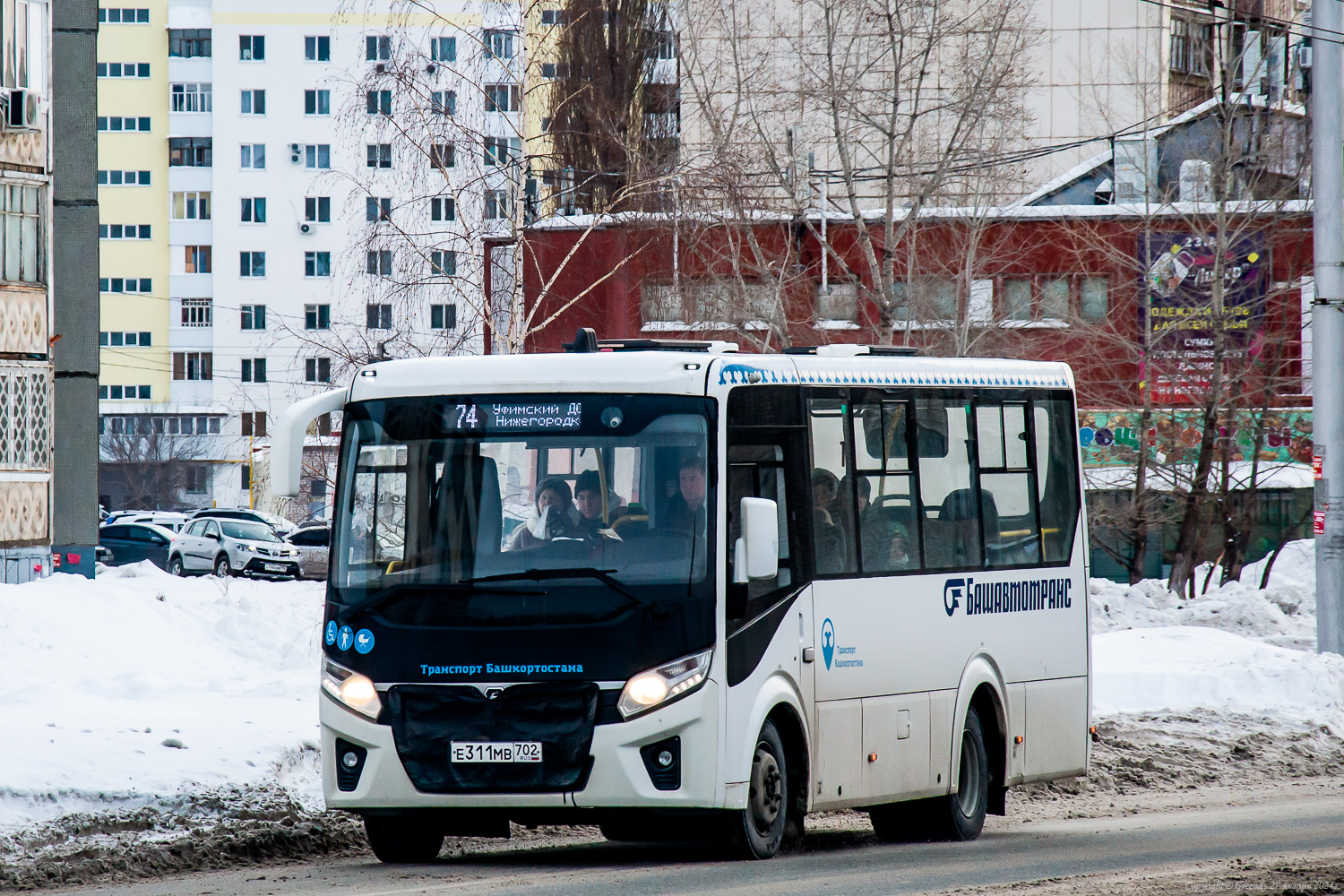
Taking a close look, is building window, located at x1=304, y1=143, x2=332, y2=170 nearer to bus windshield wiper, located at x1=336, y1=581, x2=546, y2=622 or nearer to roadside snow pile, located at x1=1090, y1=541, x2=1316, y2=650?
roadside snow pile, located at x1=1090, y1=541, x2=1316, y2=650

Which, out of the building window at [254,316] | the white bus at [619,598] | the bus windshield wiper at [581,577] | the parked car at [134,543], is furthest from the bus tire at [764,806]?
the building window at [254,316]

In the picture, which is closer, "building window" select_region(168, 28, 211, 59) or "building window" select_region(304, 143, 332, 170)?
"building window" select_region(304, 143, 332, 170)

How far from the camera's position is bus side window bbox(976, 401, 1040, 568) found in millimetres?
11844

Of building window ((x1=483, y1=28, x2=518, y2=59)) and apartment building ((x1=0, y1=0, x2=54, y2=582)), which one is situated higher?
building window ((x1=483, y1=28, x2=518, y2=59))

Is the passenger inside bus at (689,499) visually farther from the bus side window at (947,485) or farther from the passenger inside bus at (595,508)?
the bus side window at (947,485)

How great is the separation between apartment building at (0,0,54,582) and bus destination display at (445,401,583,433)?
854 inches

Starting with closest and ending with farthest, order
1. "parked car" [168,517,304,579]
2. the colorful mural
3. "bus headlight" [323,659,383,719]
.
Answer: "bus headlight" [323,659,383,719] < the colorful mural < "parked car" [168,517,304,579]

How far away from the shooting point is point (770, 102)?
30.3 meters

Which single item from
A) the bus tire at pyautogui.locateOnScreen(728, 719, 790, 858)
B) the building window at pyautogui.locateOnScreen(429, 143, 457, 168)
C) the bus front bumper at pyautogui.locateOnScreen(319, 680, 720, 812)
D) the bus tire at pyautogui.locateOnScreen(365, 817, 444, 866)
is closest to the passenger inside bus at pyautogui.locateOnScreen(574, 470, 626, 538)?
the bus front bumper at pyautogui.locateOnScreen(319, 680, 720, 812)

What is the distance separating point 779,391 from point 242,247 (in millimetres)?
84883

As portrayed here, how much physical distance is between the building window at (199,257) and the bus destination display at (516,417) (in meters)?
86.1

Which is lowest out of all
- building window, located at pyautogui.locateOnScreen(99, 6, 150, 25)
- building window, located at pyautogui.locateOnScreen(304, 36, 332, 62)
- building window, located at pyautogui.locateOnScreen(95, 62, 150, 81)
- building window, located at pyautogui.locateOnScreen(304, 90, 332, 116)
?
building window, located at pyautogui.locateOnScreen(304, 90, 332, 116)

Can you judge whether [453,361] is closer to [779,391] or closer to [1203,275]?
[779,391]

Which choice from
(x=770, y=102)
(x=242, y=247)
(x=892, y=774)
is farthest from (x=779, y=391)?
(x=242, y=247)
